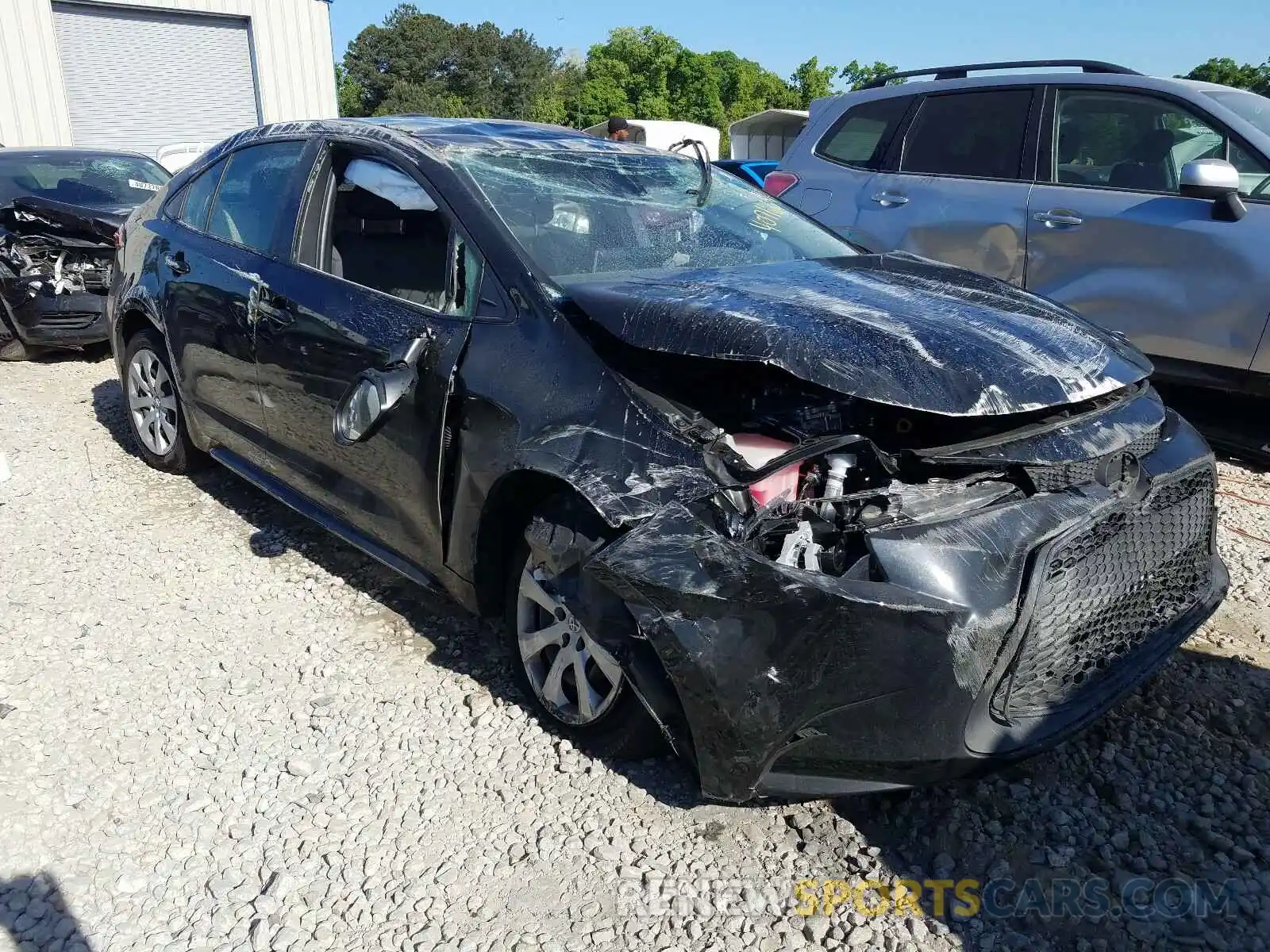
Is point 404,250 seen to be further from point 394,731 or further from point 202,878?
point 202,878

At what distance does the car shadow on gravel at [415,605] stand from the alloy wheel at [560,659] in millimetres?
163

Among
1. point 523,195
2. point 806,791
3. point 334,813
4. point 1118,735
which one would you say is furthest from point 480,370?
point 1118,735

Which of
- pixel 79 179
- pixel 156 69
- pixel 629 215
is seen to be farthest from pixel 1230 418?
pixel 156 69

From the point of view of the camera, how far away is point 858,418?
2.51 metres

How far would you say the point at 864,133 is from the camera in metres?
5.98

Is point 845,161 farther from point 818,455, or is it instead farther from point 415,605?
point 818,455

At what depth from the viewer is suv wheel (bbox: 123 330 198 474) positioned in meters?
4.71

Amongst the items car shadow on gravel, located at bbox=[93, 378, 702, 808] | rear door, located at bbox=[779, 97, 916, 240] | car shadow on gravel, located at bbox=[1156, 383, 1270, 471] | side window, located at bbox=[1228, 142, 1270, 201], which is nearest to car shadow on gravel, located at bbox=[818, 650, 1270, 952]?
car shadow on gravel, located at bbox=[93, 378, 702, 808]

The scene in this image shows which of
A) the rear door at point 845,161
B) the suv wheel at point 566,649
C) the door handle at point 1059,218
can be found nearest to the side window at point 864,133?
the rear door at point 845,161

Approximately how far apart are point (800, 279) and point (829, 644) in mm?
1298

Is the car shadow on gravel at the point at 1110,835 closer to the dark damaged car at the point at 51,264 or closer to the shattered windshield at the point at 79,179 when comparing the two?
the dark damaged car at the point at 51,264

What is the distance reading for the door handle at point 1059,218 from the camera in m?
4.95

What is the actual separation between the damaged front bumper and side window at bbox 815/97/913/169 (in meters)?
4.09

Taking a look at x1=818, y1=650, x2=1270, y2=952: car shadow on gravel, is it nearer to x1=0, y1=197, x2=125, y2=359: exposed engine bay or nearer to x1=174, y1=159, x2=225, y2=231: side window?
x1=174, y1=159, x2=225, y2=231: side window
